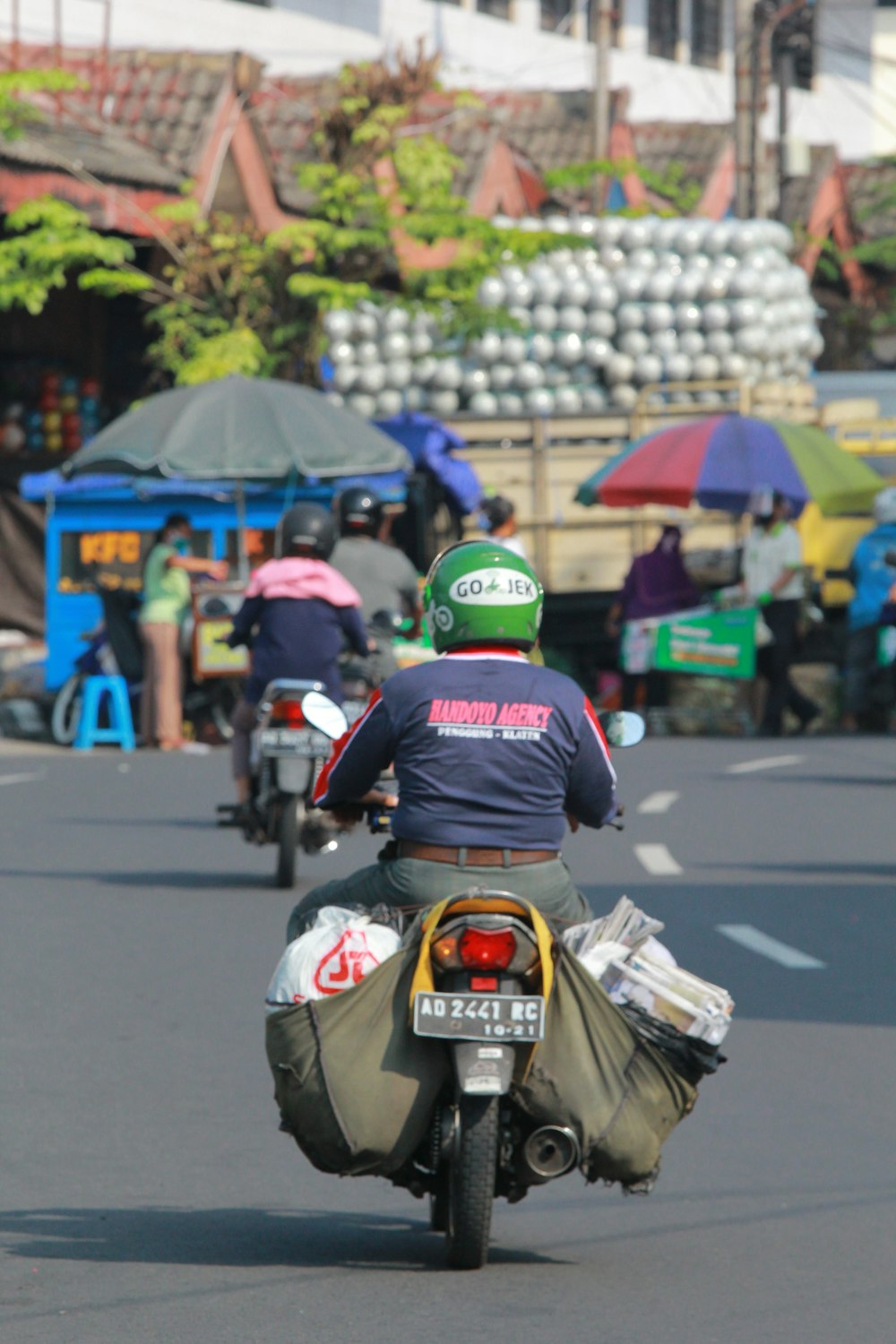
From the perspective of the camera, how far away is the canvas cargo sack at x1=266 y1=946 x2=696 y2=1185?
5328 mm

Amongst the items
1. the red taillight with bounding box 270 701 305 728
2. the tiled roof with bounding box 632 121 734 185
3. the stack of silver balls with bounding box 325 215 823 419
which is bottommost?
the red taillight with bounding box 270 701 305 728

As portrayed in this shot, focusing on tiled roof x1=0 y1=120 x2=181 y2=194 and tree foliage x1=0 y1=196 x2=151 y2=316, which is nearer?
tree foliage x1=0 y1=196 x2=151 y2=316

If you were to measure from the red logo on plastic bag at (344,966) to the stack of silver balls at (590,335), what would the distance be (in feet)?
83.0

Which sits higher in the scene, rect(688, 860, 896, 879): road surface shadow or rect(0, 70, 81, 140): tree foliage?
rect(0, 70, 81, 140): tree foliage

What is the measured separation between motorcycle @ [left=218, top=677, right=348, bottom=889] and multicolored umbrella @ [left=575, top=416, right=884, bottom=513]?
12111 mm

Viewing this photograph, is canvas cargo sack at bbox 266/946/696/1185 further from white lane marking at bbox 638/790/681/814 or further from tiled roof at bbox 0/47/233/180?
tiled roof at bbox 0/47/233/180

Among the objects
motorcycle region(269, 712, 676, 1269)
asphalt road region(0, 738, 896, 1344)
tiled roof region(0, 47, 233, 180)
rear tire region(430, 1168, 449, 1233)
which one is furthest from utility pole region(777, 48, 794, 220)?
motorcycle region(269, 712, 676, 1269)

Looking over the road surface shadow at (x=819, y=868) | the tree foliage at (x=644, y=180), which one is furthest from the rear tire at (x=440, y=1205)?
the tree foliage at (x=644, y=180)

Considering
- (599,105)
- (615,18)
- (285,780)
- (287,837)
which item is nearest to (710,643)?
(287,837)

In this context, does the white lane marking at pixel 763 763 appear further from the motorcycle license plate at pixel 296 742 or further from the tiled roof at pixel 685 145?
the tiled roof at pixel 685 145

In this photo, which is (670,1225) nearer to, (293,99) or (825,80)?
(293,99)

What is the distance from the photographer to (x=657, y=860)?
13812mm

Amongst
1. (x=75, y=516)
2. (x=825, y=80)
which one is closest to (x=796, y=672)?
(x=75, y=516)

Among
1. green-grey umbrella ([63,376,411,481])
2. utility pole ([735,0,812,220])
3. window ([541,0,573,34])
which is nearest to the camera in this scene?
green-grey umbrella ([63,376,411,481])
